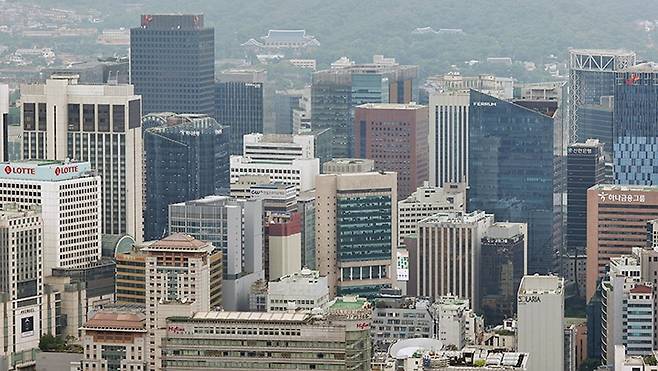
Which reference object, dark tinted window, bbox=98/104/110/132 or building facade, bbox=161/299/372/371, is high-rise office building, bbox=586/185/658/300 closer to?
dark tinted window, bbox=98/104/110/132

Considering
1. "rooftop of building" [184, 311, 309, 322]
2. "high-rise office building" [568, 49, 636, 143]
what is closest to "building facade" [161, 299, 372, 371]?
"rooftop of building" [184, 311, 309, 322]

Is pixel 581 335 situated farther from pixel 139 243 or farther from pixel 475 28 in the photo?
pixel 475 28

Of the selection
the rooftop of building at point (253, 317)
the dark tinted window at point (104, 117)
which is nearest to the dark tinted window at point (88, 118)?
the dark tinted window at point (104, 117)

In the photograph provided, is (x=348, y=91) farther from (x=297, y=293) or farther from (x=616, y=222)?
(x=297, y=293)

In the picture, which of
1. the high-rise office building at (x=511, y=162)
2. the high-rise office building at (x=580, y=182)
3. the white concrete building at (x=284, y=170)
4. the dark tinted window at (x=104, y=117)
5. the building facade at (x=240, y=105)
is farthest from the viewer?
the building facade at (x=240, y=105)

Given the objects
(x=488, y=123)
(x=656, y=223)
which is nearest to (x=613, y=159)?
(x=488, y=123)

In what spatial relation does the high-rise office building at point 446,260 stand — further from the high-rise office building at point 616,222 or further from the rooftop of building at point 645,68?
the rooftop of building at point 645,68

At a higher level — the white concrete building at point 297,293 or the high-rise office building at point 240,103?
the high-rise office building at point 240,103
